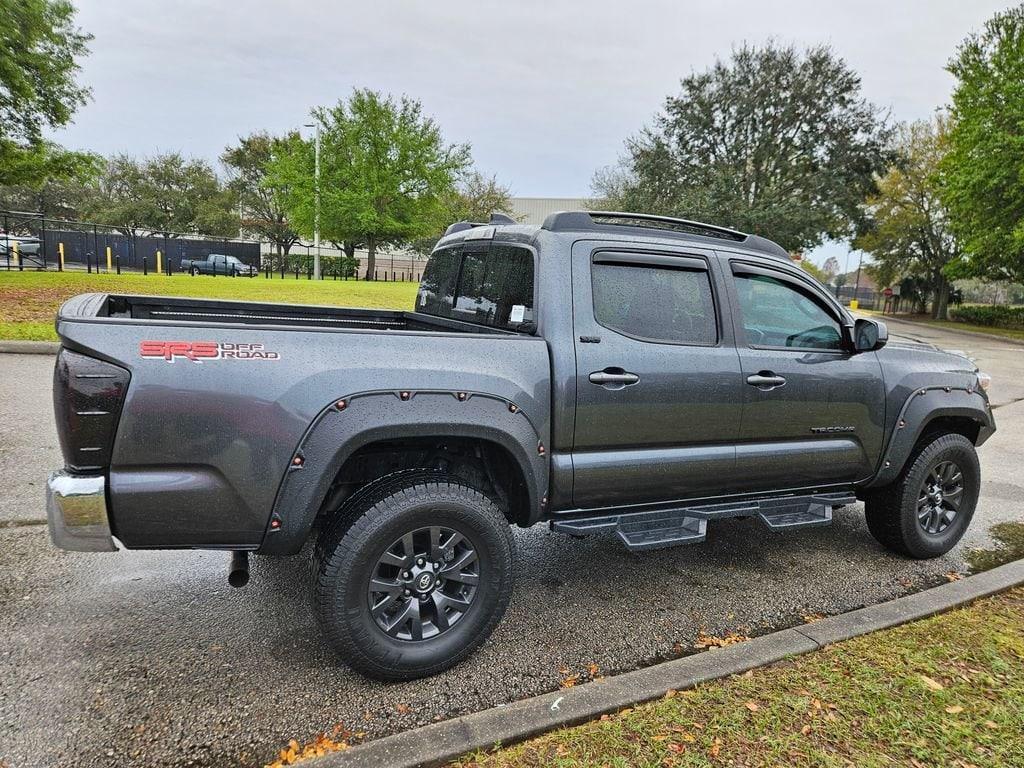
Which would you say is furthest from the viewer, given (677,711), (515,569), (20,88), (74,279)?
(74,279)

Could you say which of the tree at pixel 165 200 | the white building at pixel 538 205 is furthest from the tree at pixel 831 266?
the tree at pixel 165 200

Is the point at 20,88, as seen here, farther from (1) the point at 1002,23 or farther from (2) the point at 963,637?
(1) the point at 1002,23

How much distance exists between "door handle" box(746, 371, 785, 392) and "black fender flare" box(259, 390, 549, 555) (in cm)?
134

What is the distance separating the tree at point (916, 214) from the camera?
113ft

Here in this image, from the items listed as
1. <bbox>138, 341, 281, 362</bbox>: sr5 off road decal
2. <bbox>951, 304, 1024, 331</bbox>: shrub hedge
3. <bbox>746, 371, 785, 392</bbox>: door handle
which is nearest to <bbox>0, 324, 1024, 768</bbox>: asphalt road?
<bbox>746, 371, 785, 392</bbox>: door handle

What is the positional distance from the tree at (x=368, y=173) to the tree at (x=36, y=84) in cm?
1804

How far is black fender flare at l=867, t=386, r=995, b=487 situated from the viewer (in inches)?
153

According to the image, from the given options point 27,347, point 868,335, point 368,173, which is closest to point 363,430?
point 868,335

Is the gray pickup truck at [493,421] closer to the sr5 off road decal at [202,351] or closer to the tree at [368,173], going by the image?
the sr5 off road decal at [202,351]

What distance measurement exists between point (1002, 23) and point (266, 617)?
32.1 m

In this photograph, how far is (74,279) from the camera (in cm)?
1884

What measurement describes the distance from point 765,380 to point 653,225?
1100 millimetres

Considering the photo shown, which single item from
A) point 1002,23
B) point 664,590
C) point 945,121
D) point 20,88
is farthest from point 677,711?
point 945,121

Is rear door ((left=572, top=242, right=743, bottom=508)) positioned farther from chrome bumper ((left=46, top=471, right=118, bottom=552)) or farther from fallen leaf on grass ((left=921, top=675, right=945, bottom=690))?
chrome bumper ((left=46, top=471, right=118, bottom=552))
